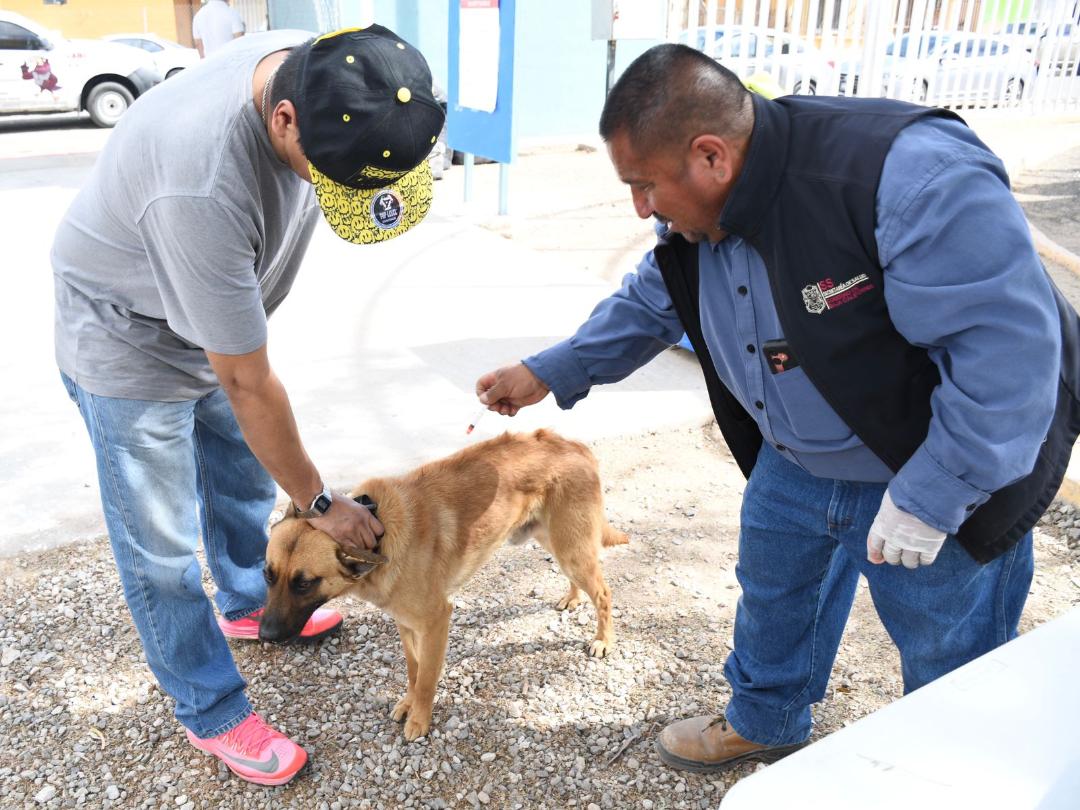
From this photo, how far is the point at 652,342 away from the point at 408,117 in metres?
0.93

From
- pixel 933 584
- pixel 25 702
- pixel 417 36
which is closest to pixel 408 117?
pixel 933 584

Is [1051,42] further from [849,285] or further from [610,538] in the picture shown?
[849,285]

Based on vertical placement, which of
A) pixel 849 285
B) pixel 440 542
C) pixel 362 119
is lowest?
pixel 440 542

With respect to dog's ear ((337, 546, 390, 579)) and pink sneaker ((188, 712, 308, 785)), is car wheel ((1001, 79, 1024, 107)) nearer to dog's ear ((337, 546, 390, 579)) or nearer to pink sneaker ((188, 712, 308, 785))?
dog's ear ((337, 546, 390, 579))

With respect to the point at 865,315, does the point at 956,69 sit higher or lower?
lower

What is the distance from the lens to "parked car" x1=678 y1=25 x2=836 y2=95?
6.26 meters

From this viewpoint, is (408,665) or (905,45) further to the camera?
(905,45)

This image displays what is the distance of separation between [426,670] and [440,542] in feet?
1.37

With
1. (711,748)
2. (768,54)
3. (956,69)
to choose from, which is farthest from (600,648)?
(956,69)

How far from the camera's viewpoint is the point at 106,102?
17.0 m

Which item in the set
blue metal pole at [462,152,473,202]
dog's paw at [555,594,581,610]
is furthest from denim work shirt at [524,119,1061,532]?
blue metal pole at [462,152,473,202]

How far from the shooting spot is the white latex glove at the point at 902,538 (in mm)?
1871

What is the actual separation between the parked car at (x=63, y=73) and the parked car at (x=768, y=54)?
13124 mm

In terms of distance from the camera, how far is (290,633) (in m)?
2.86
